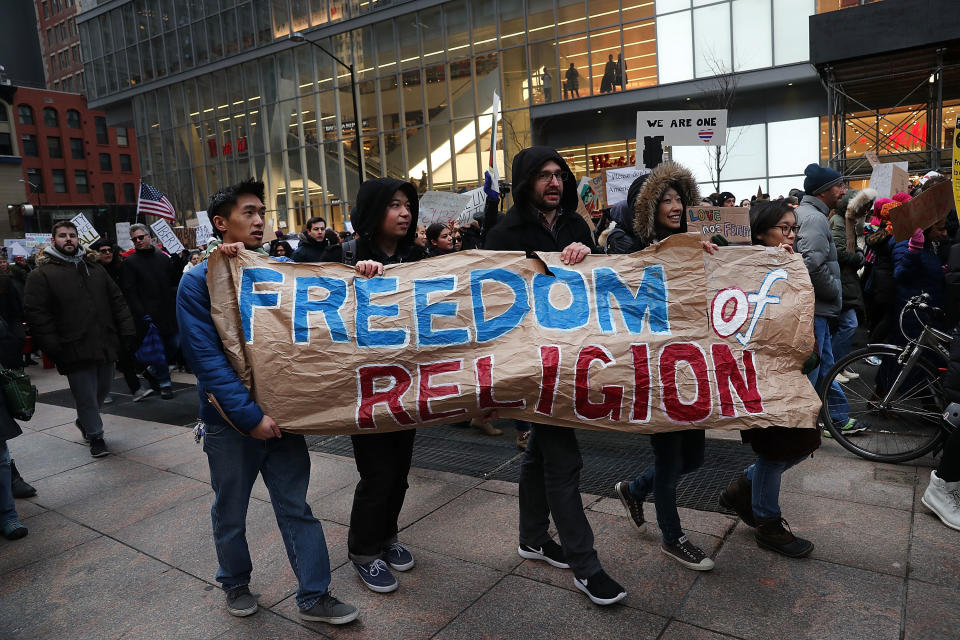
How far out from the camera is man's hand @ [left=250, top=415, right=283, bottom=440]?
9.37ft

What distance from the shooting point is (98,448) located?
6059 mm

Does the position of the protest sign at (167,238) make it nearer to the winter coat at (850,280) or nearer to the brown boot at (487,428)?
the brown boot at (487,428)

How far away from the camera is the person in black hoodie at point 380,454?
10.7 ft

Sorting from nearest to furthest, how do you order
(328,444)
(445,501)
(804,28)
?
(445,501) < (328,444) < (804,28)

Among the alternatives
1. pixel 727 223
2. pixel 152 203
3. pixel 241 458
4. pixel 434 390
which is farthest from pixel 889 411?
pixel 152 203

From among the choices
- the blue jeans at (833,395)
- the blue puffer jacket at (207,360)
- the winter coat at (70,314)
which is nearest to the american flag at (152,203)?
the winter coat at (70,314)

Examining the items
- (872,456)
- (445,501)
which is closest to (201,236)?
(445,501)

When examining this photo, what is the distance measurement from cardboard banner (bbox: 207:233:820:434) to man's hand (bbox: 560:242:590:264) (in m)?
0.04

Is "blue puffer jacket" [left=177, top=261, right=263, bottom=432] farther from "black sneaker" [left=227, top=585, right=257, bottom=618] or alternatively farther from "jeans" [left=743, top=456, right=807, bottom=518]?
"jeans" [left=743, top=456, right=807, bottom=518]

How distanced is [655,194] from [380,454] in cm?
196

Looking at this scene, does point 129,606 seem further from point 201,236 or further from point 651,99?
point 651,99

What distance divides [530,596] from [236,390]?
1.71 meters

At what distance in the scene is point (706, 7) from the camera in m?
21.1

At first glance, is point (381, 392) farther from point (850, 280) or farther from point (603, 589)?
point (850, 280)
